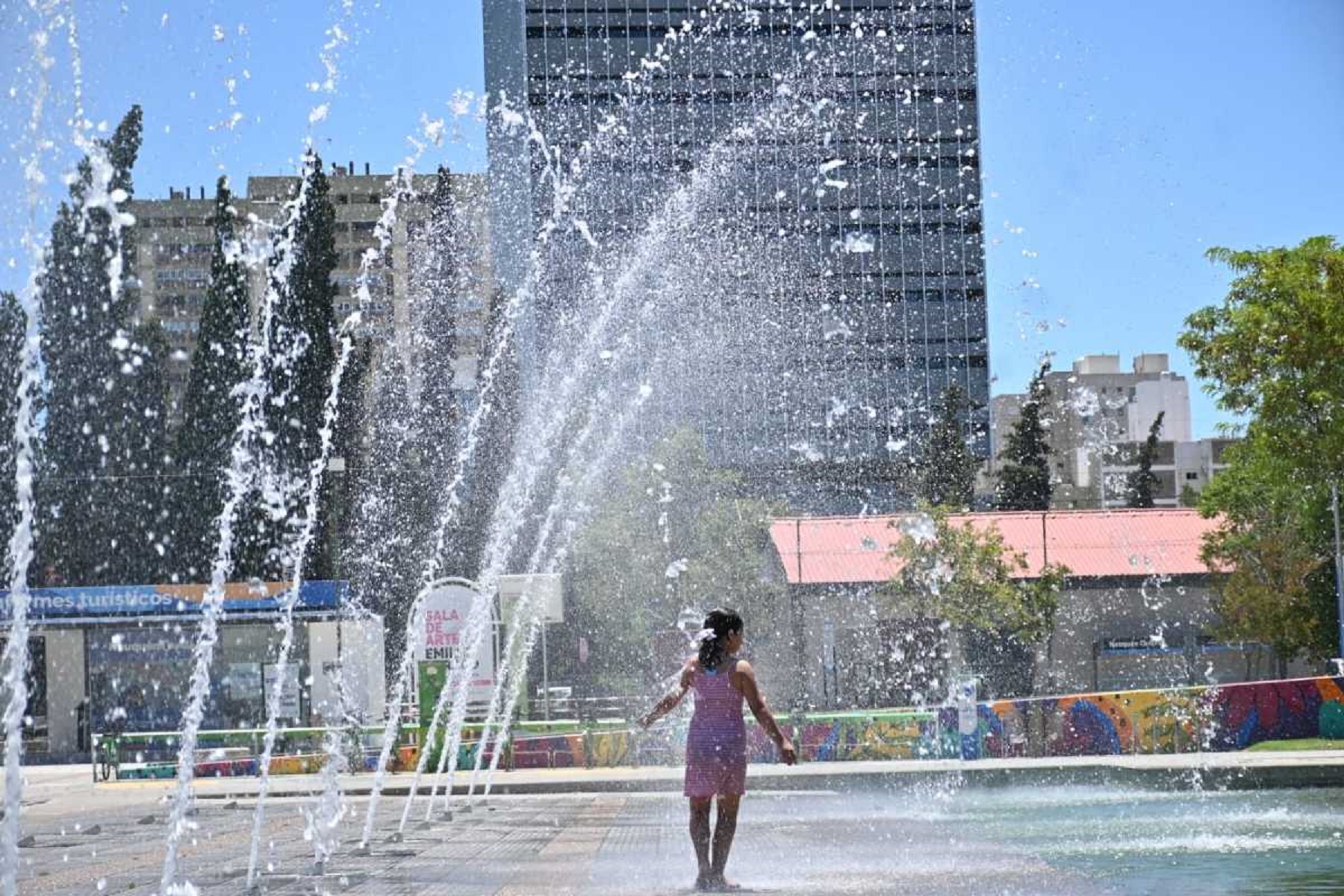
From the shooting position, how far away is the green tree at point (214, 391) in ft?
158

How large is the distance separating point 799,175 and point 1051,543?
3362 cm

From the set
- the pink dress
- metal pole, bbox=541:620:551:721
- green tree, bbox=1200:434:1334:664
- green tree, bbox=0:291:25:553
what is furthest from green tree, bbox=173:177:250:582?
the pink dress

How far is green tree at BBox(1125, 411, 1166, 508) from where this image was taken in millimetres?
100356

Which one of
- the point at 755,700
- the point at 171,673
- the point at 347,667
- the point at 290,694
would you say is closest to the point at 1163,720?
the point at 347,667

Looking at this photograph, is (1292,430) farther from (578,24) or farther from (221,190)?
(578,24)

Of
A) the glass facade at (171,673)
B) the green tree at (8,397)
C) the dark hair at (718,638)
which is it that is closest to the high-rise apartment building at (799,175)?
the green tree at (8,397)

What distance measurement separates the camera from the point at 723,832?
29.1 feet

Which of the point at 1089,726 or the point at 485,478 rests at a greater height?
the point at 485,478

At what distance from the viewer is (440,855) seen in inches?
474

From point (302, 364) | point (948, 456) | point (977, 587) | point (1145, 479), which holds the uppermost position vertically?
point (302, 364)

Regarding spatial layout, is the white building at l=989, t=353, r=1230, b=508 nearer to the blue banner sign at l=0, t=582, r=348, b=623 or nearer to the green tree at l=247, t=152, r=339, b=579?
the green tree at l=247, t=152, r=339, b=579

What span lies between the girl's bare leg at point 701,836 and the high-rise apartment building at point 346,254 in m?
72.0

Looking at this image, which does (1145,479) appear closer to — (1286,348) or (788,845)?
(1286,348)

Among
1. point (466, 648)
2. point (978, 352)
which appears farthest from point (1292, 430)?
point (978, 352)
